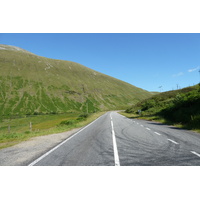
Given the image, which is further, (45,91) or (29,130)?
(45,91)

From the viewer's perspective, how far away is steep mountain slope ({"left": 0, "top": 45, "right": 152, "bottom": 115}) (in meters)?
124

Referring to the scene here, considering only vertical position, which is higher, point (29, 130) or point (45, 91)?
point (45, 91)

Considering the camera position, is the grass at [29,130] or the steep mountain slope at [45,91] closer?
the grass at [29,130]

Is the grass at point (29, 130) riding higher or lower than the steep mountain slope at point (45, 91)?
lower

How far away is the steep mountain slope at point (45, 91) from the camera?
124 metres

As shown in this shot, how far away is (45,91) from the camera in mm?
147750

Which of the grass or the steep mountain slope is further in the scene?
the steep mountain slope

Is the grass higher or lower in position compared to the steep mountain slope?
lower

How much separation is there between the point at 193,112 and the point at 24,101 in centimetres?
12856

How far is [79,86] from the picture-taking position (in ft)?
582
